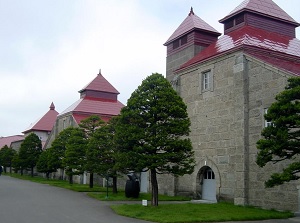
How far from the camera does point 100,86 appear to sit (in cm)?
4850

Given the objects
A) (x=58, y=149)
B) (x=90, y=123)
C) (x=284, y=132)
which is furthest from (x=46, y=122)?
(x=284, y=132)

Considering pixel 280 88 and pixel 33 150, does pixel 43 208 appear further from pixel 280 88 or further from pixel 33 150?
pixel 33 150

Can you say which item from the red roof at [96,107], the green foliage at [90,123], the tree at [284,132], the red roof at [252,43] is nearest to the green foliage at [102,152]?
the green foliage at [90,123]

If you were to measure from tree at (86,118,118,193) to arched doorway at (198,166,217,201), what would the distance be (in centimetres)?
588

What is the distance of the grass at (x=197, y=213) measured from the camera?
14.4 metres

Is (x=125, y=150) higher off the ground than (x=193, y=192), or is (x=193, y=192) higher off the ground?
(x=125, y=150)

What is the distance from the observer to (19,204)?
18391mm

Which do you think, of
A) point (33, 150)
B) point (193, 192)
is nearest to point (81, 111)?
point (33, 150)

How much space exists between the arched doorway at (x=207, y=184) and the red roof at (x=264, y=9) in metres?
9.73

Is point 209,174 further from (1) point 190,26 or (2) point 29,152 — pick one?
(2) point 29,152

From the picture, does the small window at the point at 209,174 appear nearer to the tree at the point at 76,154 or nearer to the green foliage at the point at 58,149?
the tree at the point at 76,154

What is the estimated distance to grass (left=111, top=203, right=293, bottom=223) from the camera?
47.3 ft

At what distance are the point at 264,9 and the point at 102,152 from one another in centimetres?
1376

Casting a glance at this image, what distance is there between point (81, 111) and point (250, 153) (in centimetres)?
2781
